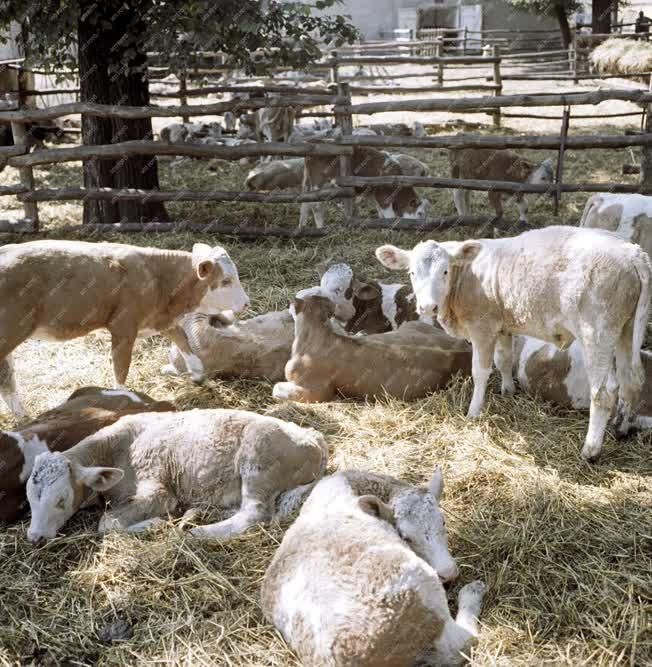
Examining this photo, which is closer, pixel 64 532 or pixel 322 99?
pixel 64 532

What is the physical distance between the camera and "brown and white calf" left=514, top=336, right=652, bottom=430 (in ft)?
17.9

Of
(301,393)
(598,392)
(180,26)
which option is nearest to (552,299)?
(598,392)

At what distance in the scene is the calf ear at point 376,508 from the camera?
3.60 m

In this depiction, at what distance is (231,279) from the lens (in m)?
6.22

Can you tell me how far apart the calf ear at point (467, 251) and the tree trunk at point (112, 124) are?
5.44m

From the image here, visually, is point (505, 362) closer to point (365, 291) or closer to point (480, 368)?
point (480, 368)

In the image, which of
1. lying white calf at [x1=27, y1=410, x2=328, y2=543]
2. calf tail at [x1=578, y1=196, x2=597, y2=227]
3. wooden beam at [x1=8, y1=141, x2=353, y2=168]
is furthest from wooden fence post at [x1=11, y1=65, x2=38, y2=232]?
calf tail at [x1=578, y1=196, x2=597, y2=227]

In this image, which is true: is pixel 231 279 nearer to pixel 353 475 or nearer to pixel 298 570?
pixel 353 475

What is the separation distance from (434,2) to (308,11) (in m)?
40.0

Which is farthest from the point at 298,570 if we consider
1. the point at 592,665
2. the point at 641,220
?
the point at 641,220

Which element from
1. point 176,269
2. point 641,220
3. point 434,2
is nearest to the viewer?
point 176,269

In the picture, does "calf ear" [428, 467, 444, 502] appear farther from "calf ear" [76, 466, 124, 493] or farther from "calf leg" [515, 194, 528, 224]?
"calf leg" [515, 194, 528, 224]

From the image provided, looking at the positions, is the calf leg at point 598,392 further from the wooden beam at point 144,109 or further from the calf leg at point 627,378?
the wooden beam at point 144,109

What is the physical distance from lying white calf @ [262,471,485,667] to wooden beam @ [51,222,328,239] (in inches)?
247
